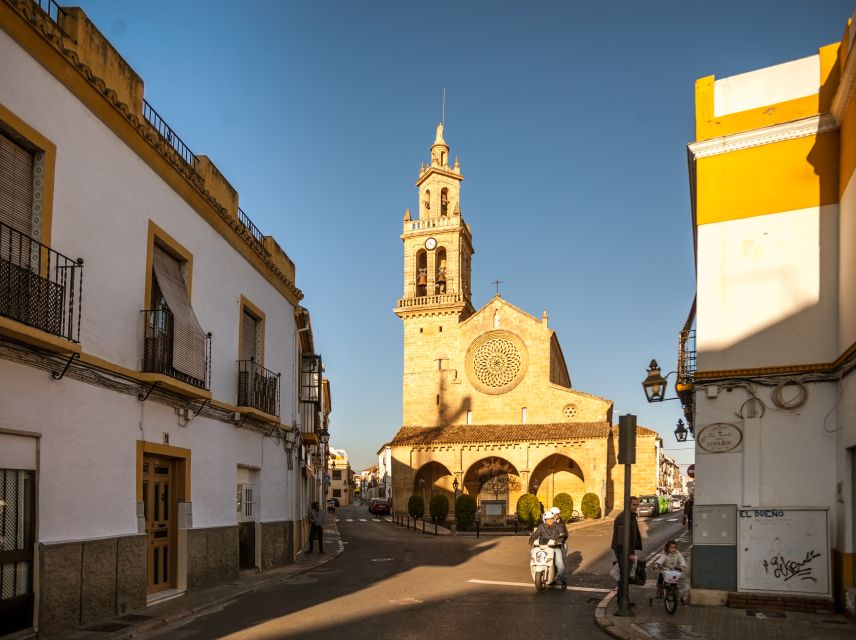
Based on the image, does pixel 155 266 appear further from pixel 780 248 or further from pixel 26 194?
pixel 780 248

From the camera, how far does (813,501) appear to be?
420 inches

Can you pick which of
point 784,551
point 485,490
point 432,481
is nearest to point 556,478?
point 485,490

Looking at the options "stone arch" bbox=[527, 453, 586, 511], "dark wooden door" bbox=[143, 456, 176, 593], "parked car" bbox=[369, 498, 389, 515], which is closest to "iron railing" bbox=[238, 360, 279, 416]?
"dark wooden door" bbox=[143, 456, 176, 593]

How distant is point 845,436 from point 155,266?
33.4 feet

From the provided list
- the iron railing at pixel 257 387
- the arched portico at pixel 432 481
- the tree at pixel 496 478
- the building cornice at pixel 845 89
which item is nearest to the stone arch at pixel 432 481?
the arched portico at pixel 432 481

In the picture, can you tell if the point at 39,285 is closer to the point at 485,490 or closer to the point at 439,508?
the point at 439,508

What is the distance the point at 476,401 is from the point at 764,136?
3862 centimetres

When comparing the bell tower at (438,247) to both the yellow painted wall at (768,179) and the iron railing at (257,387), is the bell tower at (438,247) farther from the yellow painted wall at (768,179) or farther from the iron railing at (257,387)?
the yellow painted wall at (768,179)

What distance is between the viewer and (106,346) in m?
10.0

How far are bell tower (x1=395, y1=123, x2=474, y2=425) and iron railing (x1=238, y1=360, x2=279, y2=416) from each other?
32.7 metres

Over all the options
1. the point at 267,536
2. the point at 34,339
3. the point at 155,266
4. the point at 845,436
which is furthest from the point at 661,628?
the point at 267,536

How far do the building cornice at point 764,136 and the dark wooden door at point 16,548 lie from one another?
1038 centimetres

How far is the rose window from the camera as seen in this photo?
1924 inches

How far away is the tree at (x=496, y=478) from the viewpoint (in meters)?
47.0
